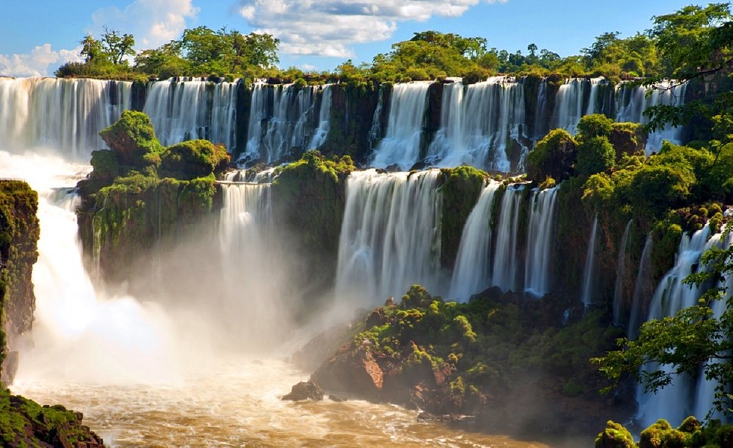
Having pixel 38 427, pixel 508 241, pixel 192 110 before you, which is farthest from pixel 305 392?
pixel 192 110

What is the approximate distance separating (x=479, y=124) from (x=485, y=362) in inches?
784

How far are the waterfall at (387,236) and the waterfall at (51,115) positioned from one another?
21.3 metres

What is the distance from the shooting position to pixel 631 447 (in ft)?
64.2

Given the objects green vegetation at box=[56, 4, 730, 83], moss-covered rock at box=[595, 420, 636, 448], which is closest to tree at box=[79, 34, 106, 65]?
green vegetation at box=[56, 4, 730, 83]

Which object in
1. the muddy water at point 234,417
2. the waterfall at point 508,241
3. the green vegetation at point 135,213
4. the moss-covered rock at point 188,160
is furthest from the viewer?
the moss-covered rock at point 188,160

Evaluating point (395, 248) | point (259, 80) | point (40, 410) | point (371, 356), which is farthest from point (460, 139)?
point (40, 410)

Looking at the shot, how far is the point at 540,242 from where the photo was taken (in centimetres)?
3588

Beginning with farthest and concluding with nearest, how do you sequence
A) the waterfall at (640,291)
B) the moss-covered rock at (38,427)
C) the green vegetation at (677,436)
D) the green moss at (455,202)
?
the green moss at (455,202), the waterfall at (640,291), the moss-covered rock at (38,427), the green vegetation at (677,436)

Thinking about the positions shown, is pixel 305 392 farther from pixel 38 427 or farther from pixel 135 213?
pixel 135 213

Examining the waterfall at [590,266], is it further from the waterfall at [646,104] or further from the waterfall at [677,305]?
the waterfall at [646,104]

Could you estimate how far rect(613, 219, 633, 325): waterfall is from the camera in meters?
31.7

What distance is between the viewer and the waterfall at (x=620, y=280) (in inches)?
1249

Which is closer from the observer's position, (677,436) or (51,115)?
(677,436)

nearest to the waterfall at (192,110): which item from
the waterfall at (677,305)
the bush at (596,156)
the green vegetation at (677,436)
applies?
the bush at (596,156)
